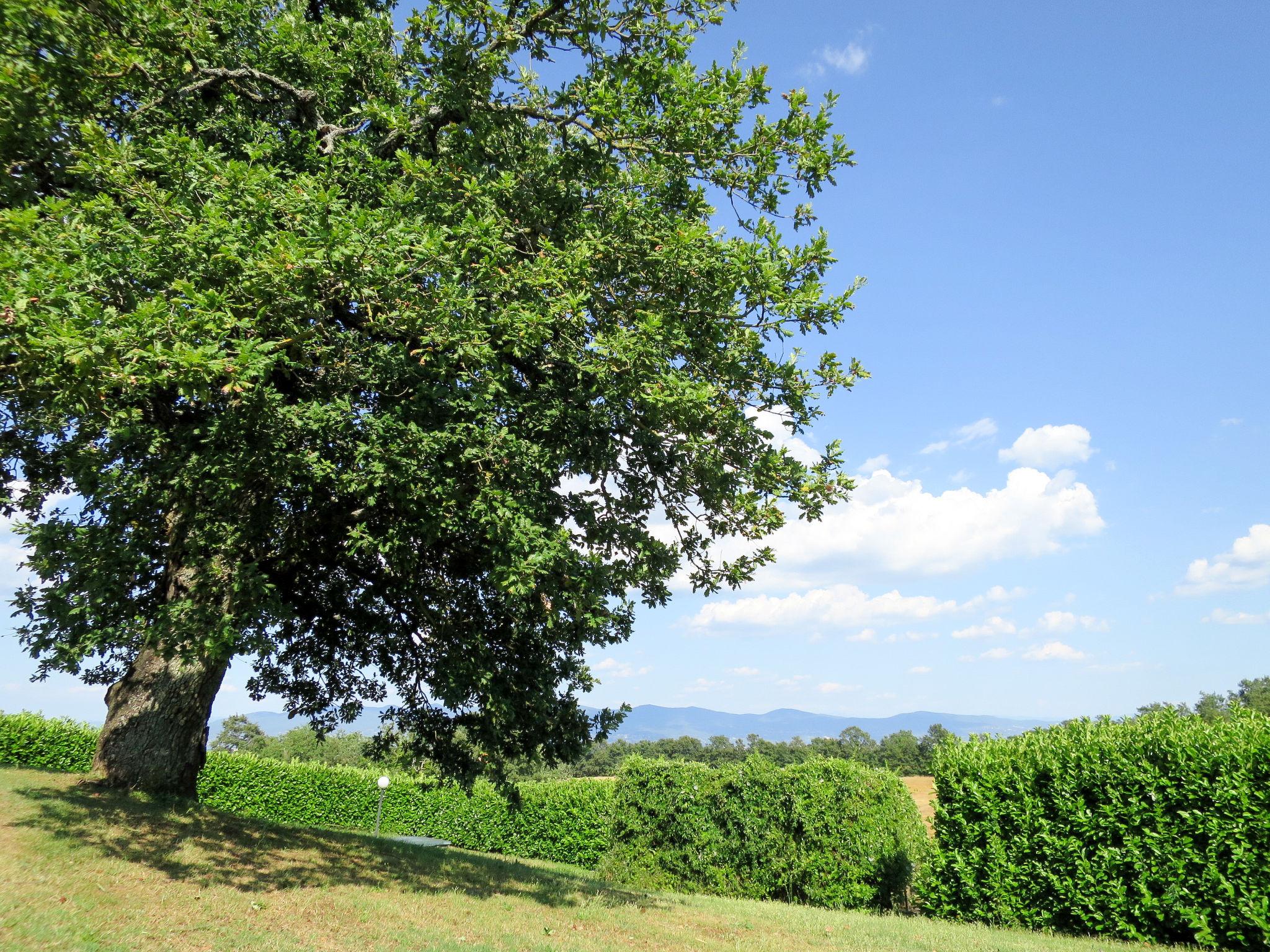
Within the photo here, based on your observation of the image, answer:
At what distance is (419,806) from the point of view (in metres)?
28.9

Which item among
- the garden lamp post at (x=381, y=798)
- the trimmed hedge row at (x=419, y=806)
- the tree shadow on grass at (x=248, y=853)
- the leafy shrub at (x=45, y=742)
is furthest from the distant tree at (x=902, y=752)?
the tree shadow on grass at (x=248, y=853)

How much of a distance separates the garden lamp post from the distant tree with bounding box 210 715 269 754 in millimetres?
39300

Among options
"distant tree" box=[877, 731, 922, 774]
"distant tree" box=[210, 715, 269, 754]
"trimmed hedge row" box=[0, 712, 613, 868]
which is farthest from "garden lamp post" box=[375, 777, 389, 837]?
"distant tree" box=[877, 731, 922, 774]

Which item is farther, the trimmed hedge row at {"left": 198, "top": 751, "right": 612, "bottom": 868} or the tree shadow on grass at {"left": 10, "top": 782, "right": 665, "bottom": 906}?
A: the trimmed hedge row at {"left": 198, "top": 751, "right": 612, "bottom": 868}

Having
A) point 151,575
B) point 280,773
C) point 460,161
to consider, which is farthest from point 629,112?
point 280,773

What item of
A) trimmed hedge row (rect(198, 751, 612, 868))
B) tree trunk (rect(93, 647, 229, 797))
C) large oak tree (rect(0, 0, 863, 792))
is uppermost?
large oak tree (rect(0, 0, 863, 792))

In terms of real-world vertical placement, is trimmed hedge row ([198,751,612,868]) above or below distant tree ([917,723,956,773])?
below

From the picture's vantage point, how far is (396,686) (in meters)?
14.6

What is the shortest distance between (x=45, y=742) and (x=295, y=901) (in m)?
20.4

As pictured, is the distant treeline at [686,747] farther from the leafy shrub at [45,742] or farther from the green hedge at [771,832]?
the green hedge at [771,832]

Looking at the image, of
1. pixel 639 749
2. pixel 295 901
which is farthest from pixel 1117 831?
pixel 639 749

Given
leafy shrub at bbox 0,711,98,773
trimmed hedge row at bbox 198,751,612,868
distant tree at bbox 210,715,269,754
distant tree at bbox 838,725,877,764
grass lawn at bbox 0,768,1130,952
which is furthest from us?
distant tree at bbox 838,725,877,764

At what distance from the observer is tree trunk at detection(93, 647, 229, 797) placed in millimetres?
11797

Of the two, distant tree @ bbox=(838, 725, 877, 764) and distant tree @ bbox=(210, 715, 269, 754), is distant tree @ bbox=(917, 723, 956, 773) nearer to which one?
distant tree @ bbox=(838, 725, 877, 764)
